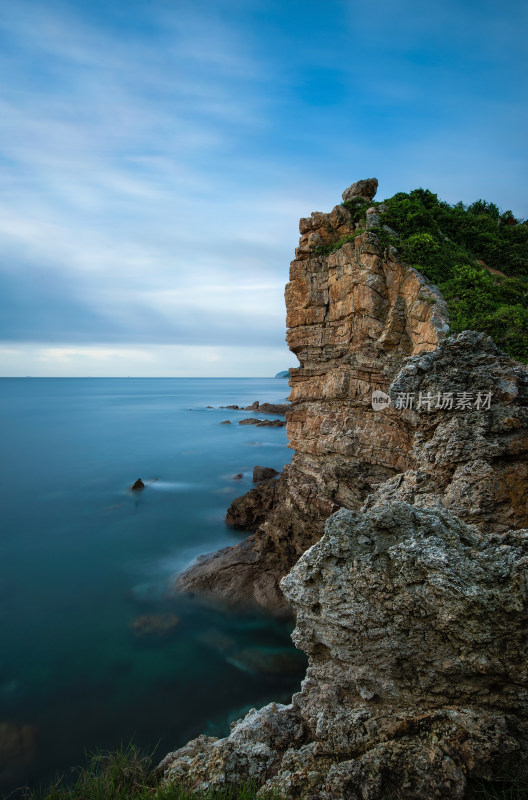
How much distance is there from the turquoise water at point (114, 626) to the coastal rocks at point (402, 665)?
5984 millimetres

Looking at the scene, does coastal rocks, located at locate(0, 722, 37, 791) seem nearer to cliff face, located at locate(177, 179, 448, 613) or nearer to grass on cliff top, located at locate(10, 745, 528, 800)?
grass on cliff top, located at locate(10, 745, 528, 800)

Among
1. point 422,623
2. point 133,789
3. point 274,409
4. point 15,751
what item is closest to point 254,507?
point 15,751

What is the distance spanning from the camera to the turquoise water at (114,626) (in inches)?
360

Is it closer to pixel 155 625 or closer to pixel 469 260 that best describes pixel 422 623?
pixel 155 625

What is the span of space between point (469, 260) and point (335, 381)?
5281 mm

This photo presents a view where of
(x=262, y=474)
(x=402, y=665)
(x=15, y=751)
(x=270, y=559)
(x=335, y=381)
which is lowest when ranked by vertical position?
(x=15, y=751)

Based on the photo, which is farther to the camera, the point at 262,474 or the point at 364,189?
the point at 262,474

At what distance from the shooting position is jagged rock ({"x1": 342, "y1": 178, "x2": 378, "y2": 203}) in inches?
538

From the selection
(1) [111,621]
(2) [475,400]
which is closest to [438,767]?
(2) [475,400]

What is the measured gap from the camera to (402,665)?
12.7 feet

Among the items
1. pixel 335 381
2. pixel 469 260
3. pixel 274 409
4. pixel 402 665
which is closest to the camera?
pixel 402 665

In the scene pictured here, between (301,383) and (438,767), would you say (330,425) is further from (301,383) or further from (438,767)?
(438,767)

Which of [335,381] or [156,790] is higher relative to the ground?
[335,381]

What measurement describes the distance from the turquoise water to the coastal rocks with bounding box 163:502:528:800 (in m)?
5.98
